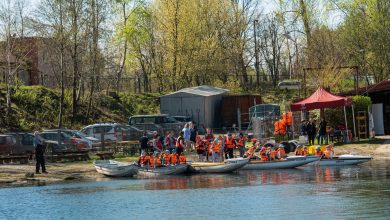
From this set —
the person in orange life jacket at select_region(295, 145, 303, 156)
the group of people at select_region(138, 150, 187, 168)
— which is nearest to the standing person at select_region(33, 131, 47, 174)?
the group of people at select_region(138, 150, 187, 168)

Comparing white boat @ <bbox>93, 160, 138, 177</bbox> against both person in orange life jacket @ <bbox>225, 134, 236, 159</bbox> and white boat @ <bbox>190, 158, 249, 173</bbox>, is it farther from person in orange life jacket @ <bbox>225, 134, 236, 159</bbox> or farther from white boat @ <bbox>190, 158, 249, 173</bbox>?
person in orange life jacket @ <bbox>225, 134, 236, 159</bbox>

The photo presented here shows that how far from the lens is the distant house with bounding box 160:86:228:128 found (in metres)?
60.2

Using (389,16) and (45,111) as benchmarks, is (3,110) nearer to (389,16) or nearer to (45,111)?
(45,111)

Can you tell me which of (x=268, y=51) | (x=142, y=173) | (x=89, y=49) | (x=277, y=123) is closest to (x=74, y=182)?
(x=142, y=173)

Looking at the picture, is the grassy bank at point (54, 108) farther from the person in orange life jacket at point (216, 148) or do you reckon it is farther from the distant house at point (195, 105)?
the person in orange life jacket at point (216, 148)

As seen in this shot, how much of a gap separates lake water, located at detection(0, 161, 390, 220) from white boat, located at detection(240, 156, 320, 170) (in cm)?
60

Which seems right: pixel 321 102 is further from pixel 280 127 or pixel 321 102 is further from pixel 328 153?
pixel 328 153

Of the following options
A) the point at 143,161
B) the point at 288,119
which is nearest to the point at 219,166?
the point at 143,161

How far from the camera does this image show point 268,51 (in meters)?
91.5

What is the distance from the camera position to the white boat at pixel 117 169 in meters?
39.2

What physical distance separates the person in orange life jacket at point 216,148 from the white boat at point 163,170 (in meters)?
2.30

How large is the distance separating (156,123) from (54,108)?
1034cm

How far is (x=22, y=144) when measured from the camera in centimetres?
4425

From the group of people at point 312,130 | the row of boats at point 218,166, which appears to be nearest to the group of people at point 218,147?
the row of boats at point 218,166
